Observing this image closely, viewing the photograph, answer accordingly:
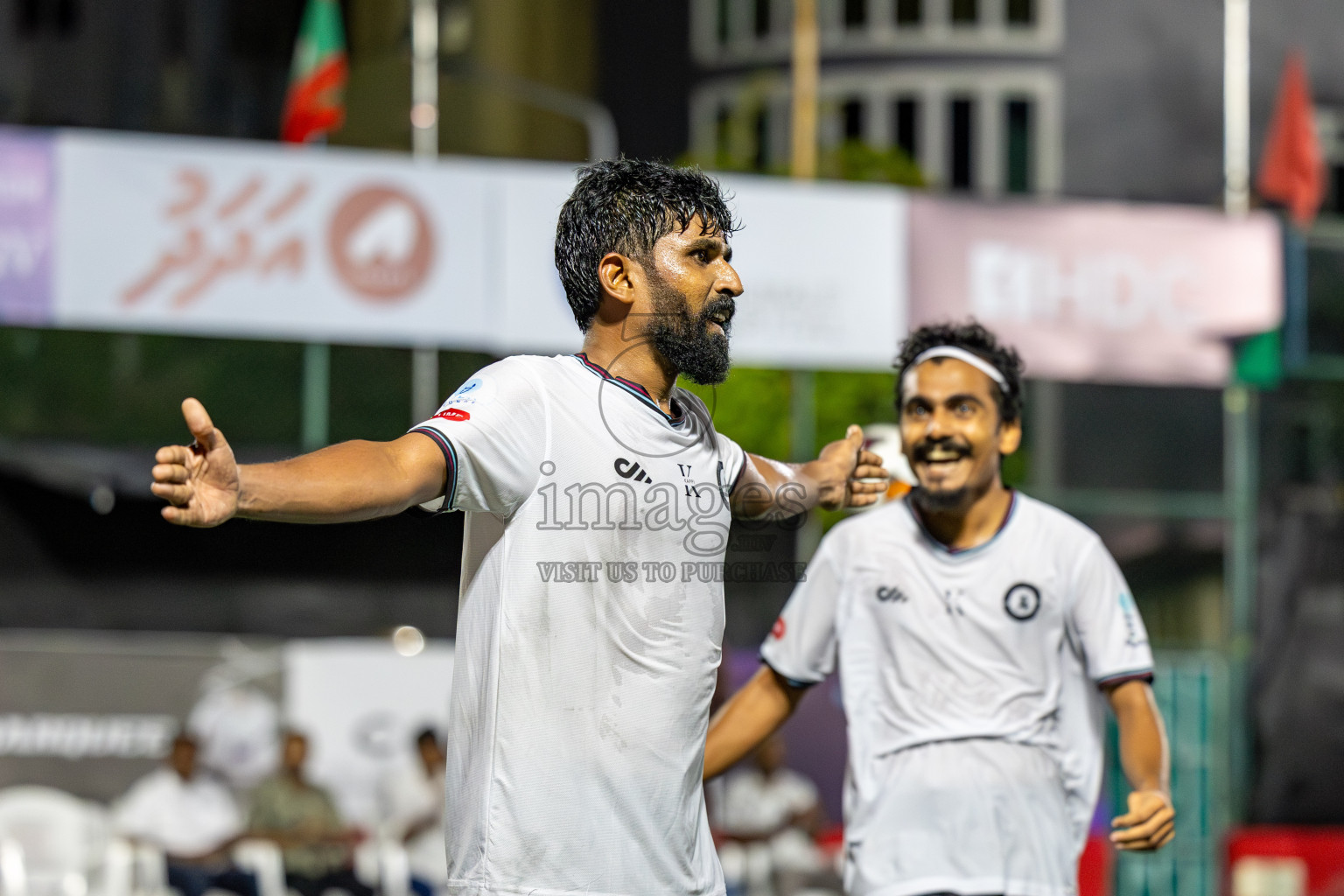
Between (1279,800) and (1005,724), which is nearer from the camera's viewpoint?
(1005,724)

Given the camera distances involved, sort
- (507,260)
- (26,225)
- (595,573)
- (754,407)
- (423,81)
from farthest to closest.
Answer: (754,407)
(423,81)
(507,260)
(26,225)
(595,573)

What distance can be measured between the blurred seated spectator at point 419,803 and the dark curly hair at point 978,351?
242 inches

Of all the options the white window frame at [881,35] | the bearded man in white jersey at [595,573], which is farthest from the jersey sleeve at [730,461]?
the white window frame at [881,35]

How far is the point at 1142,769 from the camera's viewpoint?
466 cm

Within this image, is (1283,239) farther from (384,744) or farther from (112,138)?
(112,138)

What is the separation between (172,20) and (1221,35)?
507 inches

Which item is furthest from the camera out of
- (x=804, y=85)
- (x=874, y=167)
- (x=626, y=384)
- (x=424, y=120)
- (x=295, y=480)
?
(x=874, y=167)

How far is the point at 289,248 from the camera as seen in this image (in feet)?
36.5

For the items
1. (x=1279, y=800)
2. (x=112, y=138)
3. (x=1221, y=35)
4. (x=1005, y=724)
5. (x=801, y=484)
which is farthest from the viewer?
(x=1221, y=35)

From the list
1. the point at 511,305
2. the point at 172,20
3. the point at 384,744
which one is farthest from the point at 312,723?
the point at 172,20

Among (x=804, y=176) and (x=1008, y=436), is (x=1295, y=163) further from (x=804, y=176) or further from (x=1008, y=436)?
(x=1008, y=436)

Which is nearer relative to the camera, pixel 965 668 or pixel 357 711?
pixel 965 668

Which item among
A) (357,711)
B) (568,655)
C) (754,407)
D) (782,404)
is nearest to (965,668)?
(568,655)

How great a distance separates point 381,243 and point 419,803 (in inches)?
139
